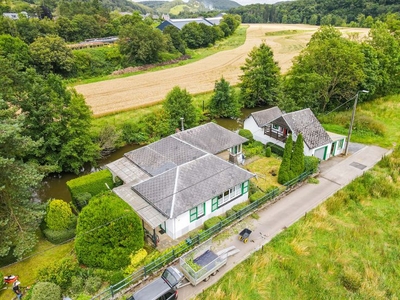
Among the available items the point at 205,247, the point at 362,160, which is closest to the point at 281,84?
the point at 362,160

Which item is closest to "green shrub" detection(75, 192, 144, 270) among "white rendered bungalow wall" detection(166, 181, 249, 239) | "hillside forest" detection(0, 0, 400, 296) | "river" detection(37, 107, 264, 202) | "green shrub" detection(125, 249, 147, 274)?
"hillside forest" detection(0, 0, 400, 296)

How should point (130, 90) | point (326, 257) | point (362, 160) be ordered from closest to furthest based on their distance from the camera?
point (326, 257)
point (362, 160)
point (130, 90)

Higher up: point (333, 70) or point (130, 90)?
point (333, 70)

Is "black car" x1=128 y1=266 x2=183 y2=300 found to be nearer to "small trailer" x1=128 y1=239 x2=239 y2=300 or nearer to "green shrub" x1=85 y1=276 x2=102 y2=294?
"small trailer" x1=128 y1=239 x2=239 y2=300

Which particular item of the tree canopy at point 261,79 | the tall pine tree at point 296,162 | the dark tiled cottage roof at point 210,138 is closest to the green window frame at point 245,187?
the tall pine tree at point 296,162

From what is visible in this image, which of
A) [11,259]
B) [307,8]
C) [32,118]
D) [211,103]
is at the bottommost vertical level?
[11,259]

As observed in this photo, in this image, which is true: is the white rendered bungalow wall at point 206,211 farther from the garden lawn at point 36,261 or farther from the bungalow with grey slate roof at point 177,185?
the garden lawn at point 36,261

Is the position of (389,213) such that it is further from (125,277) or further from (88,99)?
(88,99)
